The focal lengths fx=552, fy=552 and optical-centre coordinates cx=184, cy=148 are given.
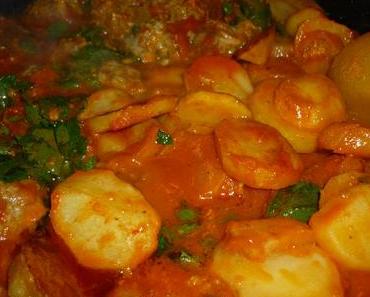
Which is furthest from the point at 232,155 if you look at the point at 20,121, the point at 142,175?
the point at 20,121

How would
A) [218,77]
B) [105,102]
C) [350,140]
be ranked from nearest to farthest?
[350,140]
[105,102]
[218,77]

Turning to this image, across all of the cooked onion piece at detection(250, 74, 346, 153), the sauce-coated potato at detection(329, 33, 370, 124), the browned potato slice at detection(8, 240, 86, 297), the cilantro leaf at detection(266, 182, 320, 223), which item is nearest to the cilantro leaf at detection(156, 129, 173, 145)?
the cooked onion piece at detection(250, 74, 346, 153)

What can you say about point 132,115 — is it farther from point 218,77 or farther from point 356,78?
point 356,78

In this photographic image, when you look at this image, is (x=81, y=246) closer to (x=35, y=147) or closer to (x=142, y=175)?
(x=142, y=175)

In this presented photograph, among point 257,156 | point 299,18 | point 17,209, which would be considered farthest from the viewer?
point 299,18

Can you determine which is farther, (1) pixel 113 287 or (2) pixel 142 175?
(2) pixel 142 175

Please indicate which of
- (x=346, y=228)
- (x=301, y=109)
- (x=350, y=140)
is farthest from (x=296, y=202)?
(x=301, y=109)

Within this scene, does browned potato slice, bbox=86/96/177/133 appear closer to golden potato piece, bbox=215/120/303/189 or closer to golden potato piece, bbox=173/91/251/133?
golden potato piece, bbox=173/91/251/133
